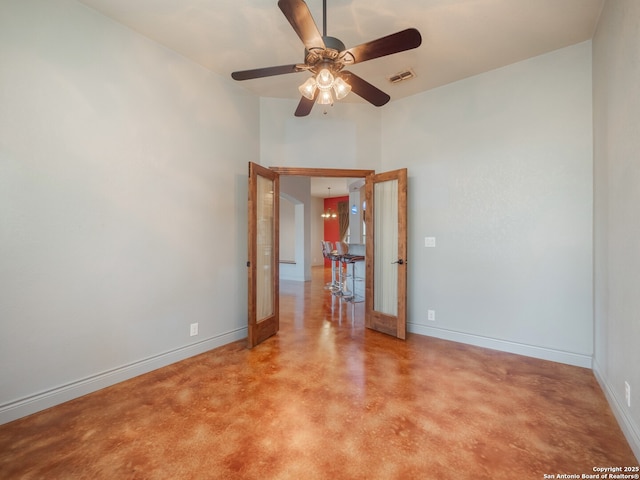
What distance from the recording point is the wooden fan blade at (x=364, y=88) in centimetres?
217

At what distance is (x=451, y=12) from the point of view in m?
2.37

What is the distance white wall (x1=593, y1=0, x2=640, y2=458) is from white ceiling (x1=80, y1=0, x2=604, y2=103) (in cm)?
43

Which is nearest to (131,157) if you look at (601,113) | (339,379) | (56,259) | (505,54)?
(56,259)

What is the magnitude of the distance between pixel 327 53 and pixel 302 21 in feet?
0.97

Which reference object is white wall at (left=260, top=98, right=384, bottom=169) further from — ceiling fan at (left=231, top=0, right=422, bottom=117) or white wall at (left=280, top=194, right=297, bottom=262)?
white wall at (left=280, top=194, right=297, bottom=262)

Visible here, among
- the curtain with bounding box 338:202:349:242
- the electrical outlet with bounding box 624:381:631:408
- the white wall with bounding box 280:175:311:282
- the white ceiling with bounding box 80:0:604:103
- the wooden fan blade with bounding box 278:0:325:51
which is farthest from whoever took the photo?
the curtain with bounding box 338:202:349:242

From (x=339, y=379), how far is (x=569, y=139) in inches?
128

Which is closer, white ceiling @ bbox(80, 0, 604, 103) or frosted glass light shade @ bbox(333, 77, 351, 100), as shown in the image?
frosted glass light shade @ bbox(333, 77, 351, 100)

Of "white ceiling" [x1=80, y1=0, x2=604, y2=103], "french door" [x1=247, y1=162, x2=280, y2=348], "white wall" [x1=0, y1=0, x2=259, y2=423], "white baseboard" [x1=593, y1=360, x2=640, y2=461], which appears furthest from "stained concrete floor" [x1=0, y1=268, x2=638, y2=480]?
"white ceiling" [x1=80, y1=0, x2=604, y2=103]

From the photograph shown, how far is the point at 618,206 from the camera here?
2018 mm

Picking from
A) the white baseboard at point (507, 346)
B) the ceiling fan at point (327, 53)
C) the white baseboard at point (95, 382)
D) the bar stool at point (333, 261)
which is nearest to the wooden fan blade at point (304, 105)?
the ceiling fan at point (327, 53)

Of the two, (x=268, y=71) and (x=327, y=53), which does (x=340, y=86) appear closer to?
(x=327, y=53)

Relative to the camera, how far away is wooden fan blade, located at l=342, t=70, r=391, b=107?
2172mm

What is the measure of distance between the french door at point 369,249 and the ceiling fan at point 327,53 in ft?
4.69
